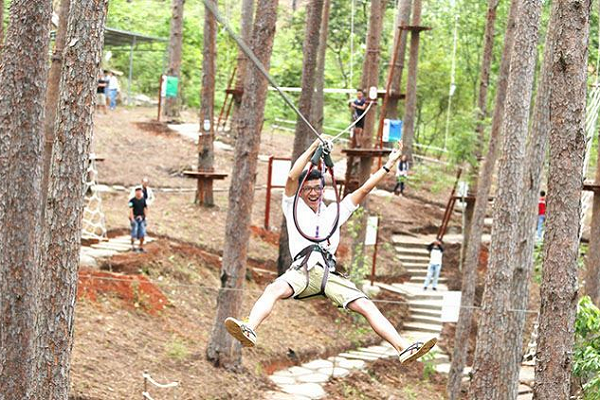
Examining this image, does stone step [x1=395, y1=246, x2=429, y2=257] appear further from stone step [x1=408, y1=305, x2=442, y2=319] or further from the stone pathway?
the stone pathway

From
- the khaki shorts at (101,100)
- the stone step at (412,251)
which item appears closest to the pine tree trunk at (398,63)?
the stone step at (412,251)

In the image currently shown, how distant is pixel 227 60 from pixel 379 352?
21.4 metres

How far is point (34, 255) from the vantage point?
1059 cm

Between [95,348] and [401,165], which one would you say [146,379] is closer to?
[95,348]

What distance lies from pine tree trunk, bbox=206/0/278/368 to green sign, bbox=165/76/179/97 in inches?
646

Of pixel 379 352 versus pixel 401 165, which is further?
pixel 401 165

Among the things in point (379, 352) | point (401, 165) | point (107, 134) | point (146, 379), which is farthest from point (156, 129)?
point (146, 379)

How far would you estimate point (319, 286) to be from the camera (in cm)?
816

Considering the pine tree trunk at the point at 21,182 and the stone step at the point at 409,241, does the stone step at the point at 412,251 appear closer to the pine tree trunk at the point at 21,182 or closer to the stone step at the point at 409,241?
the stone step at the point at 409,241

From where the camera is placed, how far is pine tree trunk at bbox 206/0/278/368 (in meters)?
14.0

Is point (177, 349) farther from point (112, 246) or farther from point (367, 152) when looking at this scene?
point (367, 152)

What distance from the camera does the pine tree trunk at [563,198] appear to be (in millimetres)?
9531

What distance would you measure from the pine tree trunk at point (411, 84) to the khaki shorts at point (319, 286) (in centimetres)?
2005

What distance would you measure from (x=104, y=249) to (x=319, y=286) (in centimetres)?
1086
